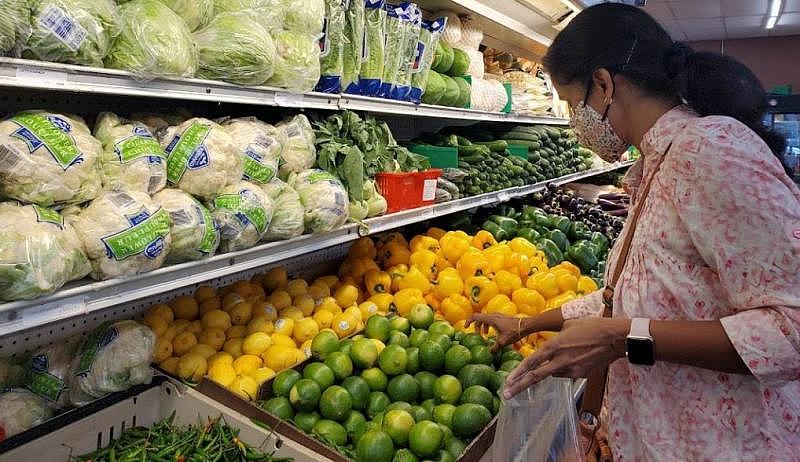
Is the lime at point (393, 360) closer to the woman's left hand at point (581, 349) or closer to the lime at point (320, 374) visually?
the lime at point (320, 374)

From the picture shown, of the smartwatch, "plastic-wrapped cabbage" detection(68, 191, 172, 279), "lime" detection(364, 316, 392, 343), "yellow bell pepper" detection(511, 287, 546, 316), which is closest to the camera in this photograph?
the smartwatch

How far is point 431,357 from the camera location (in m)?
2.13

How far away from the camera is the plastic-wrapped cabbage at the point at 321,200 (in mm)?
2080

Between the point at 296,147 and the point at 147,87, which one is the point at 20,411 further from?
the point at 296,147

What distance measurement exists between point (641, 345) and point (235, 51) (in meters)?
1.39

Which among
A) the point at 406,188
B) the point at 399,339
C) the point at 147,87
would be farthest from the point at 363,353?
the point at 147,87

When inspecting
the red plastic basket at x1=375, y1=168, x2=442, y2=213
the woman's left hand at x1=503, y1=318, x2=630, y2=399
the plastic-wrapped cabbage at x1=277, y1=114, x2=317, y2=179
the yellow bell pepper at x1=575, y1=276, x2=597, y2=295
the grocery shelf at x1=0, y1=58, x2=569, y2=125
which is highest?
the grocery shelf at x1=0, y1=58, x2=569, y2=125

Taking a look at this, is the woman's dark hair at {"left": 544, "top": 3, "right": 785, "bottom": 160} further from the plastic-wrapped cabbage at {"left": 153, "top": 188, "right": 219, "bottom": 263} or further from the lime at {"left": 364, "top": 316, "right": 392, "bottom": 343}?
the lime at {"left": 364, "top": 316, "right": 392, "bottom": 343}

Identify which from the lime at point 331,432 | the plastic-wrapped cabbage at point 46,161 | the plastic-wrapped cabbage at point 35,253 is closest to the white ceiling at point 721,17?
the lime at point 331,432

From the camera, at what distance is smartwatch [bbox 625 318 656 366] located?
49.9 inches

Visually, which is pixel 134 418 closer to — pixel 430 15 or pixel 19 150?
pixel 19 150

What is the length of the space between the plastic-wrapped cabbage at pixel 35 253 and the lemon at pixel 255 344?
0.89 meters

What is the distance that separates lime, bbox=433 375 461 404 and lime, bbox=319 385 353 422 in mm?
309

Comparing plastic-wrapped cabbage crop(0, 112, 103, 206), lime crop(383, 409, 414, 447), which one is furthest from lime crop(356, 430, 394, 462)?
plastic-wrapped cabbage crop(0, 112, 103, 206)
